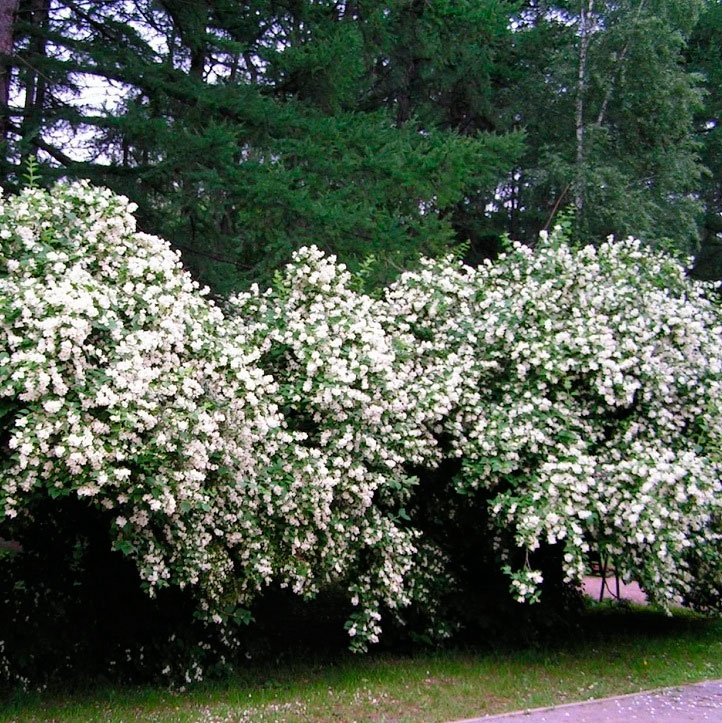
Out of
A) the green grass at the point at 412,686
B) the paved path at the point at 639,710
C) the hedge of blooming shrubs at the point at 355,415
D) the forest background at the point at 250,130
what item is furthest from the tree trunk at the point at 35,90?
the paved path at the point at 639,710

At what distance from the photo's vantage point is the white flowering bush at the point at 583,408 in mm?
7328

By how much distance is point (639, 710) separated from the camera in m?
6.92

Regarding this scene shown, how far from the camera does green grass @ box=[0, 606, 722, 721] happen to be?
6328mm

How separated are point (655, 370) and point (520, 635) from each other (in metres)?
3.06

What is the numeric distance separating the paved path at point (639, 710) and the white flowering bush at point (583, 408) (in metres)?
0.91

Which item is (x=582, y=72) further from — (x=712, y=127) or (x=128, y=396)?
(x=128, y=396)

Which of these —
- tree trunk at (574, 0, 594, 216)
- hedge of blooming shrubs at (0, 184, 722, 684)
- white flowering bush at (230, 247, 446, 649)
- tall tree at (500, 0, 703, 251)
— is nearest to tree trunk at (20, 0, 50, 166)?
white flowering bush at (230, 247, 446, 649)

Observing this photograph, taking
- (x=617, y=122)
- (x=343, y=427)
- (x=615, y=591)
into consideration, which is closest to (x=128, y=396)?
(x=343, y=427)

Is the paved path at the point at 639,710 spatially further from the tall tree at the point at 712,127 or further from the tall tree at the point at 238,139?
the tall tree at the point at 712,127

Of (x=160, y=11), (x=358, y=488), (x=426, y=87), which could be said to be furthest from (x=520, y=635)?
(x=426, y=87)

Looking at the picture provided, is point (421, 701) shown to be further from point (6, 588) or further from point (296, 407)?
point (6, 588)

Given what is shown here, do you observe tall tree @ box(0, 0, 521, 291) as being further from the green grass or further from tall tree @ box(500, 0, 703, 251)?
tall tree @ box(500, 0, 703, 251)

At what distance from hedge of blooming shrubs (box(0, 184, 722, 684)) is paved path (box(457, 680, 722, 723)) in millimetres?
867

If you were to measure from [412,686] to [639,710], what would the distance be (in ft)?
5.88
